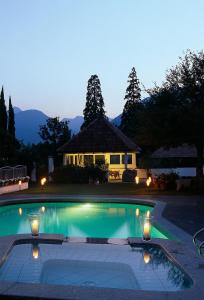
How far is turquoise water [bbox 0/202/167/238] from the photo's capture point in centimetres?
1273

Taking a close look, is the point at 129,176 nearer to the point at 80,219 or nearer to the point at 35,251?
the point at 80,219

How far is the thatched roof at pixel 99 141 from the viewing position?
30.6 metres

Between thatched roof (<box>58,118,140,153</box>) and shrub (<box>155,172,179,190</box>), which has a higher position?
thatched roof (<box>58,118,140,153</box>)

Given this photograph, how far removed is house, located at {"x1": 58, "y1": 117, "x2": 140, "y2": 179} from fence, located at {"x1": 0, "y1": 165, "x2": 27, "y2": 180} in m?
7.49

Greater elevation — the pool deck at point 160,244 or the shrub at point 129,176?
the shrub at point 129,176

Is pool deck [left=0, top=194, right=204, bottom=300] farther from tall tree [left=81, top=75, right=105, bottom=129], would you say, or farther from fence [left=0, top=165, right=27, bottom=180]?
tall tree [left=81, top=75, right=105, bottom=129]

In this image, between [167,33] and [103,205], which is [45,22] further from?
[103,205]

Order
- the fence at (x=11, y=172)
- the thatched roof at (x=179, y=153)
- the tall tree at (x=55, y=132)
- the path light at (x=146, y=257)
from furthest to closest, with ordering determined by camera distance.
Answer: the tall tree at (x=55, y=132) → the thatched roof at (x=179, y=153) → the fence at (x=11, y=172) → the path light at (x=146, y=257)

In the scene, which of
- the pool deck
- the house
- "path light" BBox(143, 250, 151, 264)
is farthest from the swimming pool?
the house

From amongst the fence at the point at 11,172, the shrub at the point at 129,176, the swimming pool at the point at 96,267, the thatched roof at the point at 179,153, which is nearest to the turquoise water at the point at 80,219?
the swimming pool at the point at 96,267

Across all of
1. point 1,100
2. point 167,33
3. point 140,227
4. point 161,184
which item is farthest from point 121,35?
point 1,100

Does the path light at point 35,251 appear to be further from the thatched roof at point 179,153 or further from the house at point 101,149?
the thatched roof at point 179,153

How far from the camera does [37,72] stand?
35.1 meters

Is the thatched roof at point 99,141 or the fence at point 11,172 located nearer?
the fence at point 11,172
